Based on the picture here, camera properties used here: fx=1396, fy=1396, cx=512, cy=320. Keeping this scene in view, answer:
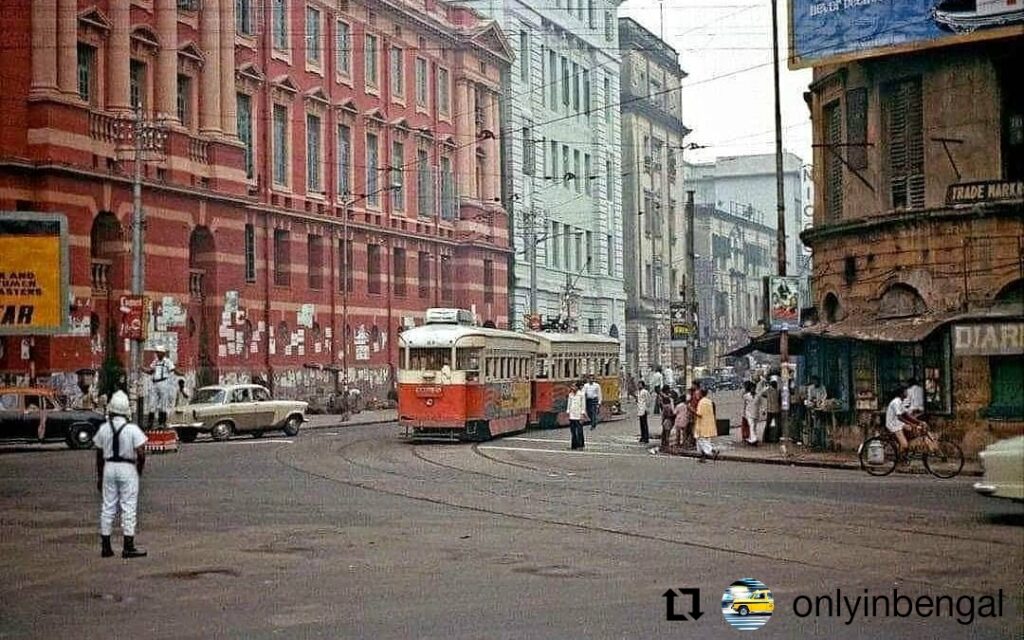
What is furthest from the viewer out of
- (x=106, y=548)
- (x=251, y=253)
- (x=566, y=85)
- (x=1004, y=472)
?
(x=566, y=85)

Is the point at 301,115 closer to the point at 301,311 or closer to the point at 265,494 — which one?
the point at 301,311

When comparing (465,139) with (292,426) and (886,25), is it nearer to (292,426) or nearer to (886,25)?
(292,426)

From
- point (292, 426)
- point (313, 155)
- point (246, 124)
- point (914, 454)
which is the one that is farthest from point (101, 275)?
point (914, 454)

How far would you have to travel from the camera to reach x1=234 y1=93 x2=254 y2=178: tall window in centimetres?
4962

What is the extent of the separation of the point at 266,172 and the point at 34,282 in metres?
33.8

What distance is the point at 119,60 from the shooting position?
42.2 meters

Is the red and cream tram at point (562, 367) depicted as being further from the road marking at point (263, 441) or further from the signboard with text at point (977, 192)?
the signboard with text at point (977, 192)

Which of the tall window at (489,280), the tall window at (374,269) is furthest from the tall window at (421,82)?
the tall window at (489,280)

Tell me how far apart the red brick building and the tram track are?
15133 mm

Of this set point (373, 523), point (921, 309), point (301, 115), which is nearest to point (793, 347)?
point (921, 309)

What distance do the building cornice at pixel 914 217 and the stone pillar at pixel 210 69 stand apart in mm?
22585

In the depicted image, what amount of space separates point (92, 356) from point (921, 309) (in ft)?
78.2

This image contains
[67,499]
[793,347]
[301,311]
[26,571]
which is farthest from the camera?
[301,311]

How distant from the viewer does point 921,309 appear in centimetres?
2923
